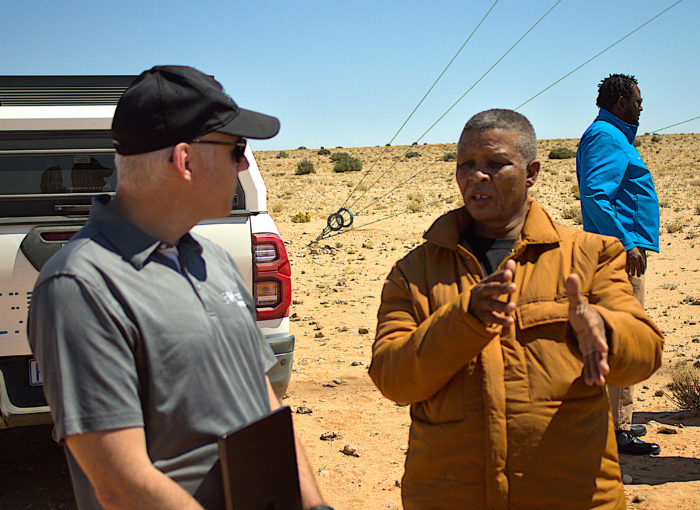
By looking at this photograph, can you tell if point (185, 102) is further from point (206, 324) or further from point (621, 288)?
point (621, 288)

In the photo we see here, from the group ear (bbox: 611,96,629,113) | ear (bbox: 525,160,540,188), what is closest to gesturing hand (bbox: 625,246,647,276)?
ear (bbox: 611,96,629,113)

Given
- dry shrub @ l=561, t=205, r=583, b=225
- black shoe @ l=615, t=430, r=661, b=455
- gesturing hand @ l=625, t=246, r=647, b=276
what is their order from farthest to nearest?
dry shrub @ l=561, t=205, r=583, b=225 → black shoe @ l=615, t=430, r=661, b=455 → gesturing hand @ l=625, t=246, r=647, b=276

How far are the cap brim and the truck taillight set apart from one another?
61.8 inches

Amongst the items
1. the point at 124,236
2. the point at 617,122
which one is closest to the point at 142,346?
the point at 124,236

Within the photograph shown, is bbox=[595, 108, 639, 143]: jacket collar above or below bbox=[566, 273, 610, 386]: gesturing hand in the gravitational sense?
above

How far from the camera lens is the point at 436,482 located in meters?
1.70

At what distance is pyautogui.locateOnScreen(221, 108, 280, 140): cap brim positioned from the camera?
4.64 ft

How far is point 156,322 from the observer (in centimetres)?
119

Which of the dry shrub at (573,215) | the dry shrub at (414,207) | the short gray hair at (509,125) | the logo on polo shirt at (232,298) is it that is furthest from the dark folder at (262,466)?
the dry shrub at (414,207)

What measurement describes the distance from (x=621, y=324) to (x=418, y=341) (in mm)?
554

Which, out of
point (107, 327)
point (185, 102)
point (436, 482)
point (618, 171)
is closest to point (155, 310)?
point (107, 327)

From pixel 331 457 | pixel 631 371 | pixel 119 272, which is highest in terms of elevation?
pixel 119 272

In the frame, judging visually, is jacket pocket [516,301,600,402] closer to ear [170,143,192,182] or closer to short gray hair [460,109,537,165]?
short gray hair [460,109,537,165]

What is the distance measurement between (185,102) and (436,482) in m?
1.24
